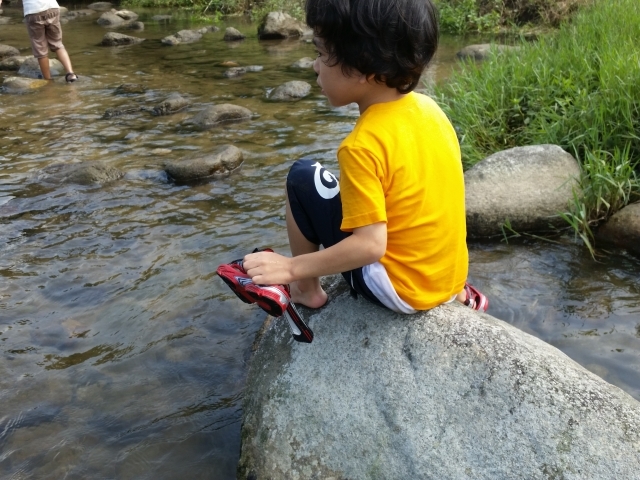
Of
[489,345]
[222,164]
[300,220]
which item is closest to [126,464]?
[300,220]

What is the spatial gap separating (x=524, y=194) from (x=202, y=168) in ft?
8.91

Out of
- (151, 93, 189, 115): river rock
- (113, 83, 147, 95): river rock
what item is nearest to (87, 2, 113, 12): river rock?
(113, 83, 147, 95): river rock

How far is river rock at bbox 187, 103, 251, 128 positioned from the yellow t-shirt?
514cm

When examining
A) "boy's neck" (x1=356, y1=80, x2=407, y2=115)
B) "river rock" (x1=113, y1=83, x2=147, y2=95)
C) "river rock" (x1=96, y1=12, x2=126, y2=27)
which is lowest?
"river rock" (x1=96, y1=12, x2=126, y2=27)

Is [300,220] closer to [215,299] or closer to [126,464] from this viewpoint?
[126,464]

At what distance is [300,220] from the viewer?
244cm

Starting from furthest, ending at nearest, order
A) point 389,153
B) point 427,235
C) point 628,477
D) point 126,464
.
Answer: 1. point 126,464
2. point 427,235
3. point 389,153
4. point 628,477

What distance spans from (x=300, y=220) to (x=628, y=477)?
1.35 m

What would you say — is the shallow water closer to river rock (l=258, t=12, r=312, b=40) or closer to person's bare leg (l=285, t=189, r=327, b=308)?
person's bare leg (l=285, t=189, r=327, b=308)

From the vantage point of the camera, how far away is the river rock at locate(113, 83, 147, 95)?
862cm

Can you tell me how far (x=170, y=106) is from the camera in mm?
7660

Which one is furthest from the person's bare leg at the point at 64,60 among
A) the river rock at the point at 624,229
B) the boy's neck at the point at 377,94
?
the boy's neck at the point at 377,94

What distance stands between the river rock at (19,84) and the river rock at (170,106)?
95.8 inches

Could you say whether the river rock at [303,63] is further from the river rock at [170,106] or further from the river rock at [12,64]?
the river rock at [12,64]
